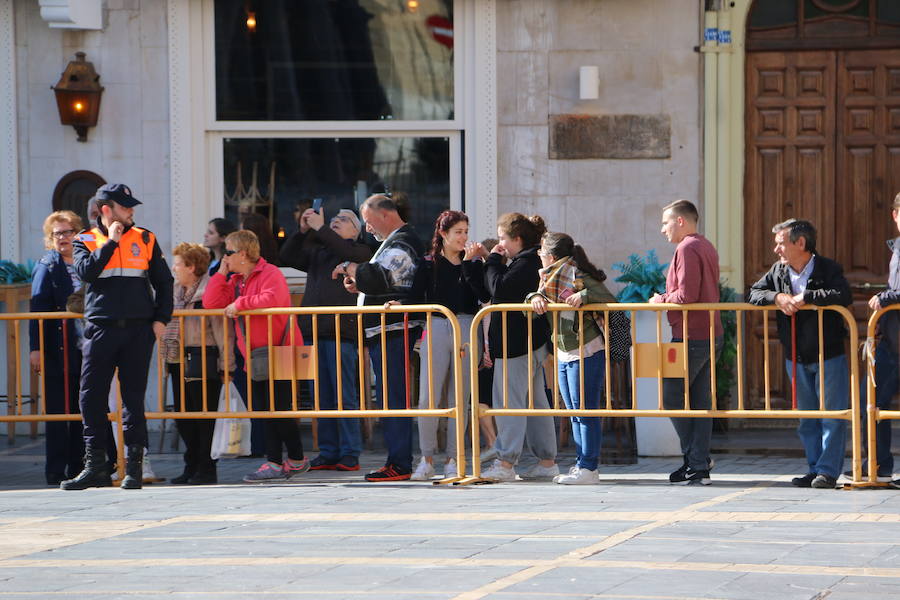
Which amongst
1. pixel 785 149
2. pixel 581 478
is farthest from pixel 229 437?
pixel 785 149

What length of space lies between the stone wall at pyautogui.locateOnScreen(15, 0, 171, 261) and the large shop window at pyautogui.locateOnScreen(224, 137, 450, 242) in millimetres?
662

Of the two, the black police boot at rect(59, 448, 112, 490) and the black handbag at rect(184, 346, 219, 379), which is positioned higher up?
the black handbag at rect(184, 346, 219, 379)

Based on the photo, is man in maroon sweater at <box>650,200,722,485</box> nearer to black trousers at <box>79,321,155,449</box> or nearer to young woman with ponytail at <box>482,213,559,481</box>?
young woman with ponytail at <box>482,213,559,481</box>

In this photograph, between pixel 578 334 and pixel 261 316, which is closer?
pixel 578 334

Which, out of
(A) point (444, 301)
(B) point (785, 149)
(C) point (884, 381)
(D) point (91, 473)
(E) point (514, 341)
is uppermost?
(B) point (785, 149)

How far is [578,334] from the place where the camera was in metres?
10.4

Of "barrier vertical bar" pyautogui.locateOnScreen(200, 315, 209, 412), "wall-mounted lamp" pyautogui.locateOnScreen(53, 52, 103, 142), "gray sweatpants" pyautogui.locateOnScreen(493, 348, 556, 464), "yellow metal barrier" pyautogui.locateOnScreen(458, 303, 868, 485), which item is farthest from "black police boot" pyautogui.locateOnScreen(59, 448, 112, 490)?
"wall-mounted lamp" pyautogui.locateOnScreen(53, 52, 103, 142)

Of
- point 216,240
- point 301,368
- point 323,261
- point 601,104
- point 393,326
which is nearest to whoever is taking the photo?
point 393,326

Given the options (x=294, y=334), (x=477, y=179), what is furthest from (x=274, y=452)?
(x=477, y=179)

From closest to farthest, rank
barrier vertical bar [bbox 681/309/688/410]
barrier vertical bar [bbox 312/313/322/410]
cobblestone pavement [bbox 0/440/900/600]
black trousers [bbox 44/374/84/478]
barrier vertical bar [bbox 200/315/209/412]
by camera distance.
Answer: cobblestone pavement [bbox 0/440/900/600], barrier vertical bar [bbox 681/309/688/410], barrier vertical bar [bbox 312/313/322/410], barrier vertical bar [bbox 200/315/209/412], black trousers [bbox 44/374/84/478]

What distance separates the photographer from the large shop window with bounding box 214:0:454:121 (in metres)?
14.3

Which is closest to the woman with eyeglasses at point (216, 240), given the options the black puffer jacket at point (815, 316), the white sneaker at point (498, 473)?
the white sneaker at point (498, 473)

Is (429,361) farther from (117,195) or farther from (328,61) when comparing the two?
(328,61)

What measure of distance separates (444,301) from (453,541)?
3.19 metres
